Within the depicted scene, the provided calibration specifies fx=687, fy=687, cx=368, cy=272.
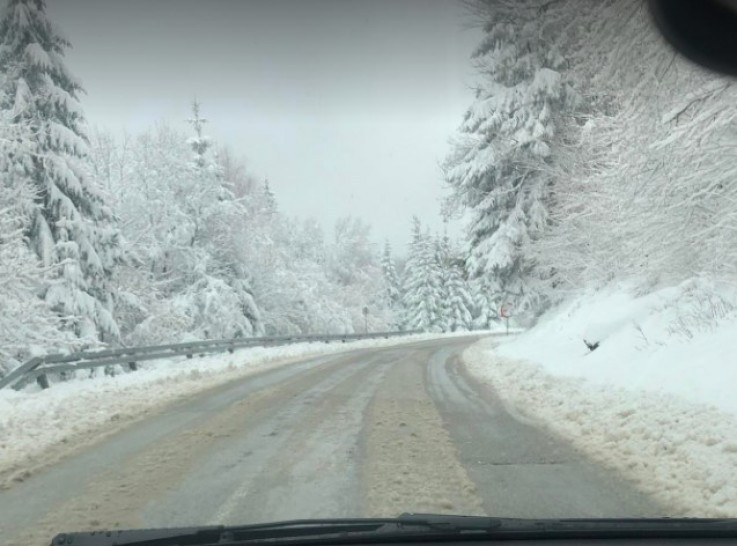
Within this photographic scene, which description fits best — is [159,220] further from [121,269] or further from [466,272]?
[466,272]

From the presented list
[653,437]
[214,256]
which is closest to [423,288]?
[214,256]

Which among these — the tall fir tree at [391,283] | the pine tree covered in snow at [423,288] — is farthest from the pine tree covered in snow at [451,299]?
the tall fir tree at [391,283]

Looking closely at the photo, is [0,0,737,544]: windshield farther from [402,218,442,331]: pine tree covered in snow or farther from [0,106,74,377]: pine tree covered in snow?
[402,218,442,331]: pine tree covered in snow

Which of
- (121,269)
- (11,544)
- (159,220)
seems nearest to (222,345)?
(121,269)

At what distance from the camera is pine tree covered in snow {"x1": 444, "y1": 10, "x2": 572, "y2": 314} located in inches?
914

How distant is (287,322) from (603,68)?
29.3 m

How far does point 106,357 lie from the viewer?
59.2 feet

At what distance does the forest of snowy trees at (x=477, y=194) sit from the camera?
10969mm

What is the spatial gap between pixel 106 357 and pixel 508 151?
14.8 m

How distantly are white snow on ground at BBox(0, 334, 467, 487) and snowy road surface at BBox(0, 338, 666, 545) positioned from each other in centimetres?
54

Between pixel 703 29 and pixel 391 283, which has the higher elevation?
pixel 703 29

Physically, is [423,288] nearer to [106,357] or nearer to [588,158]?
[588,158]

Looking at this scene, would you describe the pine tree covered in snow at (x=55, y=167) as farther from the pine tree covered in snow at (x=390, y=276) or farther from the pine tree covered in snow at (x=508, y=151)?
the pine tree covered in snow at (x=390, y=276)

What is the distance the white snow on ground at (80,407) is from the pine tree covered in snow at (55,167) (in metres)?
2.90
